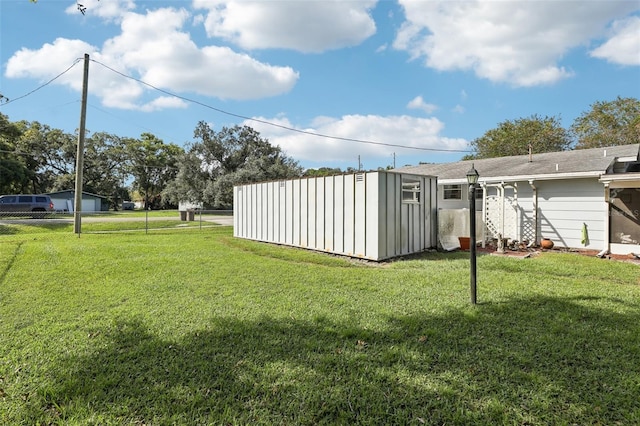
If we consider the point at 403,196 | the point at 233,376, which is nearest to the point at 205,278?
the point at 233,376

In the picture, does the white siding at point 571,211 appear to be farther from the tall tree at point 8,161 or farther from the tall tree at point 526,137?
the tall tree at point 8,161

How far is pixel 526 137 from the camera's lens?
26.2 meters

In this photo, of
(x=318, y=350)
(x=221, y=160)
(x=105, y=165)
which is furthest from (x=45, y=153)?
(x=318, y=350)

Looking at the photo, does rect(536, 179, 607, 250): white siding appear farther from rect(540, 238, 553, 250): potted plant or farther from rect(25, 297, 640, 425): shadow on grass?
rect(25, 297, 640, 425): shadow on grass

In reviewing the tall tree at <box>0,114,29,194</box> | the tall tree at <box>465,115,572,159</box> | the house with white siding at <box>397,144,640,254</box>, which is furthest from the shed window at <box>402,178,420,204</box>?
the tall tree at <box>0,114,29,194</box>

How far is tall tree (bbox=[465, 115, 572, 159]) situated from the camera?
25203 mm

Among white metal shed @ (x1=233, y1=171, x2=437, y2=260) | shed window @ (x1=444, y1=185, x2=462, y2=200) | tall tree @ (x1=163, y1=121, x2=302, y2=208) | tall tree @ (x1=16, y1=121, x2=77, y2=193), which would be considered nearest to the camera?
white metal shed @ (x1=233, y1=171, x2=437, y2=260)

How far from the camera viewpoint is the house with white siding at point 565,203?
8.12 m

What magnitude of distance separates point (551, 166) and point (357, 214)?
6.54m

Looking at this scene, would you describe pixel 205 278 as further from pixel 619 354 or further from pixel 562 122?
pixel 562 122

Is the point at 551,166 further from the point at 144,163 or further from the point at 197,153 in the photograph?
the point at 144,163

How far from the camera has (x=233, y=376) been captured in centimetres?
249

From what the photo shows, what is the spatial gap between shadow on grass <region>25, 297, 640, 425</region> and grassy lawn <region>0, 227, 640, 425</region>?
1 cm

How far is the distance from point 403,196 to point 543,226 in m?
4.76
